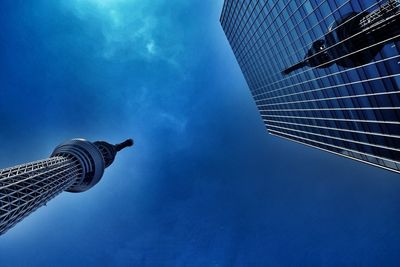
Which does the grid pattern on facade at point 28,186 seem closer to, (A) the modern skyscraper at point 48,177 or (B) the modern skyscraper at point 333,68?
(A) the modern skyscraper at point 48,177

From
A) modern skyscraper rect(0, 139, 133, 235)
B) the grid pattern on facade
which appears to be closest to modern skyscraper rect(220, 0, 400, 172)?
the grid pattern on facade

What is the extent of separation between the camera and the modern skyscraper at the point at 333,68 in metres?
26.9

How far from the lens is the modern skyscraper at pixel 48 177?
1943 inches

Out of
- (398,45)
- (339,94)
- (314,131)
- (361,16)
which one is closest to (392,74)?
(398,45)

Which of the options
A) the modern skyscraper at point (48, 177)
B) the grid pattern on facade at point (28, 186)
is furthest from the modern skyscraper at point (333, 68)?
the modern skyscraper at point (48, 177)

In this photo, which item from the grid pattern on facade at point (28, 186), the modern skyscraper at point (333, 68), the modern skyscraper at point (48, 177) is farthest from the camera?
the modern skyscraper at point (48, 177)

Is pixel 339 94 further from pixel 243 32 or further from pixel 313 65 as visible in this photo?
pixel 243 32

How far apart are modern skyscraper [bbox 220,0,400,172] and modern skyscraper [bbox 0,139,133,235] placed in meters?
50.5

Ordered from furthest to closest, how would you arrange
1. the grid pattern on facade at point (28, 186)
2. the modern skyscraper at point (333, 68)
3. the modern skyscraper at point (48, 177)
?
the modern skyscraper at point (48, 177)
the grid pattern on facade at point (28, 186)
the modern skyscraper at point (333, 68)

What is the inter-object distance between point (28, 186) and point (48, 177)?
7214 millimetres

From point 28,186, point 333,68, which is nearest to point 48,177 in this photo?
point 28,186

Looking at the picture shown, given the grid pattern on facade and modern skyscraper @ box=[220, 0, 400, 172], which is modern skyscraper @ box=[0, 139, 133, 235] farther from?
modern skyscraper @ box=[220, 0, 400, 172]

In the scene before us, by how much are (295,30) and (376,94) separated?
701 inches

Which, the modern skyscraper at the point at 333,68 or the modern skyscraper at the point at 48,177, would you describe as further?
the modern skyscraper at the point at 48,177
